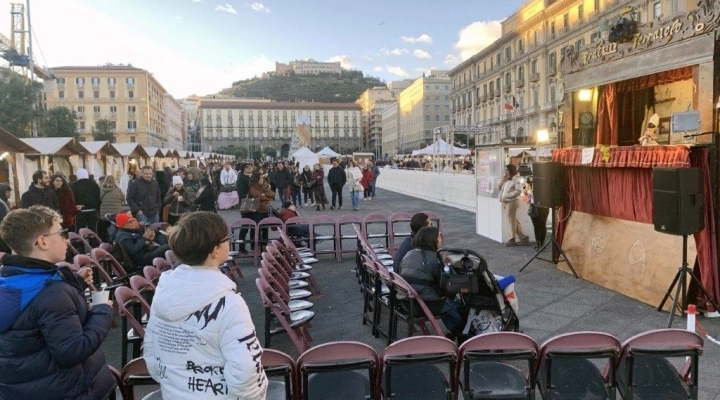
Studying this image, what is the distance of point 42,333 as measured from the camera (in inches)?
80.0

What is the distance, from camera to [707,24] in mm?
5520

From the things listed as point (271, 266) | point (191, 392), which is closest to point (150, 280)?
point (271, 266)

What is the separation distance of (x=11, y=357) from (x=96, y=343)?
321 millimetres

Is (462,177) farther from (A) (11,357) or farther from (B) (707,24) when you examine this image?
(A) (11,357)

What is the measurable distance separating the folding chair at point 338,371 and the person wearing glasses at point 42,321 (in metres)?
1.04

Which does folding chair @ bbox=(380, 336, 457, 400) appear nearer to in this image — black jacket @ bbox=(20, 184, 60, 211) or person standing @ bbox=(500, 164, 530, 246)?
person standing @ bbox=(500, 164, 530, 246)

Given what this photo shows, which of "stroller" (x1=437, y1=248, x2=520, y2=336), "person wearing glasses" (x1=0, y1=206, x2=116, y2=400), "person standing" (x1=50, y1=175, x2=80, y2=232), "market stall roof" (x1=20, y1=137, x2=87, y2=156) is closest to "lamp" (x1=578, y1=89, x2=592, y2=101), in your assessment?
"stroller" (x1=437, y1=248, x2=520, y2=336)

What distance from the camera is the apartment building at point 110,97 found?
93312mm

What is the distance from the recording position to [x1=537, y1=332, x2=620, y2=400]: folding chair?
294cm

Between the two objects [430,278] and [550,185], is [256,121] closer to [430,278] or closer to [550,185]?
[550,185]

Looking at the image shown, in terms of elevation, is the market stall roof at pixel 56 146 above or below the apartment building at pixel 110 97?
below

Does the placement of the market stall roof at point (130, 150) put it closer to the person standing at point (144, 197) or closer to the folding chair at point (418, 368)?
the person standing at point (144, 197)

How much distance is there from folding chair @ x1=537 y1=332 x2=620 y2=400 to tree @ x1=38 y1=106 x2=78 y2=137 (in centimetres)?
5265

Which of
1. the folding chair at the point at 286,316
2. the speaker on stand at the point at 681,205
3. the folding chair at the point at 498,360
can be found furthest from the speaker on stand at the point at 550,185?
the folding chair at the point at 498,360
